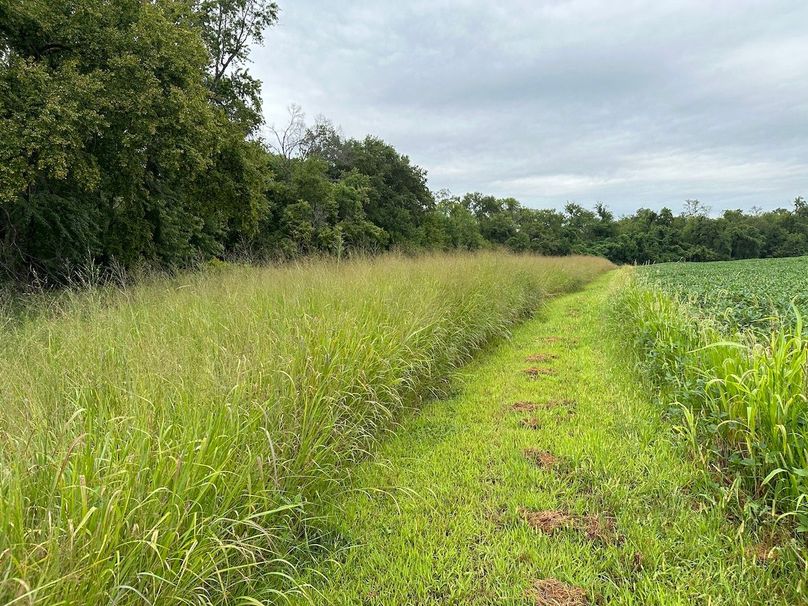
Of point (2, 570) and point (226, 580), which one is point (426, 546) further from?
point (2, 570)

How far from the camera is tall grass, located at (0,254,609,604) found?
1287 mm

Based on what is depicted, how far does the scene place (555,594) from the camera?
70.4 inches

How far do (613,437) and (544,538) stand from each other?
4.59 ft

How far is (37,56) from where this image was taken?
24.0 feet

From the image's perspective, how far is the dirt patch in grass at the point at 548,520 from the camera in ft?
7.27

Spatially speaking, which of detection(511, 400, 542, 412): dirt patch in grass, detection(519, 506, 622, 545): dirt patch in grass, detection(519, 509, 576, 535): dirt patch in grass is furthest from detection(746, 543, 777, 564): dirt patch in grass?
detection(511, 400, 542, 412): dirt patch in grass

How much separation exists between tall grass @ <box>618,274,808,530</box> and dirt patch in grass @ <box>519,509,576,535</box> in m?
0.86

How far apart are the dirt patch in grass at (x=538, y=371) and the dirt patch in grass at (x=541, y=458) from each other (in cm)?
192

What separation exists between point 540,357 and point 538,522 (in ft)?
12.1

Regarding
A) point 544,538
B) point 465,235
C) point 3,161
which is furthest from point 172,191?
point 465,235

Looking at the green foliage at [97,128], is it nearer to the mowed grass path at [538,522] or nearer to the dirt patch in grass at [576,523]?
the mowed grass path at [538,522]

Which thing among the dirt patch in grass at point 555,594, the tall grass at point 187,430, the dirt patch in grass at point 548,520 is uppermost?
the tall grass at point 187,430

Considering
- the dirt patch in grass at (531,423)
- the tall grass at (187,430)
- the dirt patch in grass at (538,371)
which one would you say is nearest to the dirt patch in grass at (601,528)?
the dirt patch in grass at (531,423)

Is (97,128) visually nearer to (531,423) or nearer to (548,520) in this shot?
(531,423)
